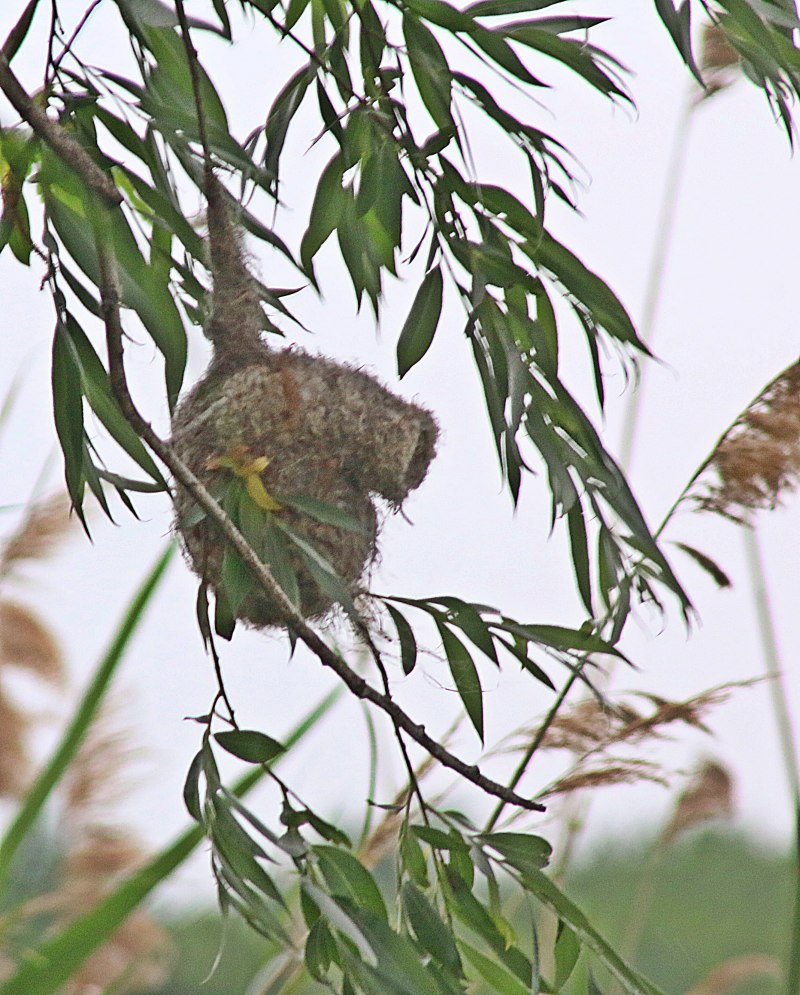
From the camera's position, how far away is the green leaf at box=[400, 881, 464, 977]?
0.77 metres

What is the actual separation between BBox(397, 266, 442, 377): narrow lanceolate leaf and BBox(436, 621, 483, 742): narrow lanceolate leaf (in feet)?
0.66

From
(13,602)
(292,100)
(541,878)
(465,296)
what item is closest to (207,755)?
(541,878)

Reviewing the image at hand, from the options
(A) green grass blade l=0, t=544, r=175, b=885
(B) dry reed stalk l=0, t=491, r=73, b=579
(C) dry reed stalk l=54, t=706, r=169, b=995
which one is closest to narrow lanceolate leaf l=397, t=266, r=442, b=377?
(A) green grass blade l=0, t=544, r=175, b=885

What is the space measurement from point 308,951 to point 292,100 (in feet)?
1.96

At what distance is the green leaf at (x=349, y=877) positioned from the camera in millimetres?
771

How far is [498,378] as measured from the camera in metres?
0.80

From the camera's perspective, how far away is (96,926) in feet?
4.18

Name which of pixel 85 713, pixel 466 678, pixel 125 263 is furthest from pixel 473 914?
pixel 85 713

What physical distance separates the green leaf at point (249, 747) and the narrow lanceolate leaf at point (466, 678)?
130 mm

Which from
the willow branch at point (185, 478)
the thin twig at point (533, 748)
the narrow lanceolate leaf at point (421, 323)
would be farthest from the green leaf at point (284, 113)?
the thin twig at point (533, 748)

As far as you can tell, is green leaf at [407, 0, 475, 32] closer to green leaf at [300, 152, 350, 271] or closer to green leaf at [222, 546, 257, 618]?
green leaf at [300, 152, 350, 271]

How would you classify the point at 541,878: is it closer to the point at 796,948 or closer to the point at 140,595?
the point at 796,948

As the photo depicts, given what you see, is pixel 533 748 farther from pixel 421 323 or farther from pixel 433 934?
pixel 421 323

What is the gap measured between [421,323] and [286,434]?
5.8 inches
